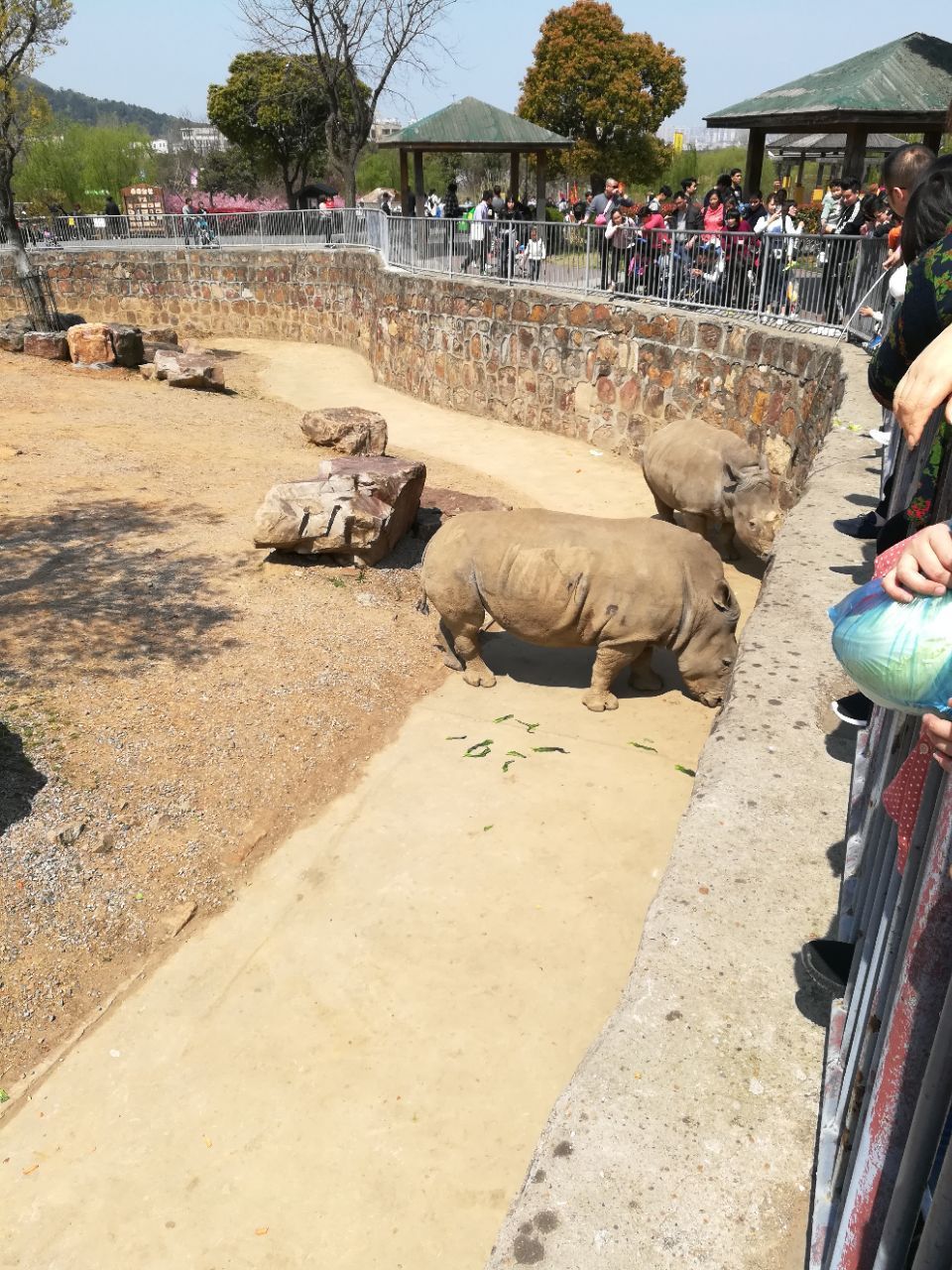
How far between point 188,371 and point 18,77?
8.11 meters

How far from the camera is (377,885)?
522 centimetres

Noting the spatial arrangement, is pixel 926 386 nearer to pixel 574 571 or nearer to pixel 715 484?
pixel 574 571

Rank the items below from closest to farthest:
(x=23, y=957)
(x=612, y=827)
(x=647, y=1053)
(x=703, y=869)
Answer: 1. (x=647, y=1053)
2. (x=703, y=869)
3. (x=23, y=957)
4. (x=612, y=827)

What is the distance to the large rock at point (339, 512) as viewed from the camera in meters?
8.73

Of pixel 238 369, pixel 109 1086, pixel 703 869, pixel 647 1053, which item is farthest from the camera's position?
pixel 238 369

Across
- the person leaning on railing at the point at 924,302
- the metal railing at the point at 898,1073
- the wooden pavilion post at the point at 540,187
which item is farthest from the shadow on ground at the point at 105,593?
the wooden pavilion post at the point at 540,187

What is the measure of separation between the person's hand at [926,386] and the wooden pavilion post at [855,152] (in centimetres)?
1371

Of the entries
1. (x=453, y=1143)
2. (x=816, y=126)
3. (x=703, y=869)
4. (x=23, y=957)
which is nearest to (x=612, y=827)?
(x=453, y=1143)

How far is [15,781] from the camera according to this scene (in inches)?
220

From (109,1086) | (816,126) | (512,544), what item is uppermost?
(816,126)

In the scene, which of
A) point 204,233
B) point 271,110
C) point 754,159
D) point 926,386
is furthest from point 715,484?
point 271,110

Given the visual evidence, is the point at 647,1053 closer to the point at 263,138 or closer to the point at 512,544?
the point at 512,544

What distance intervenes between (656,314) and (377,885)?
30.2ft

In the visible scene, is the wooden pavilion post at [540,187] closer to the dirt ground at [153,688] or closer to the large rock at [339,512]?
the dirt ground at [153,688]
